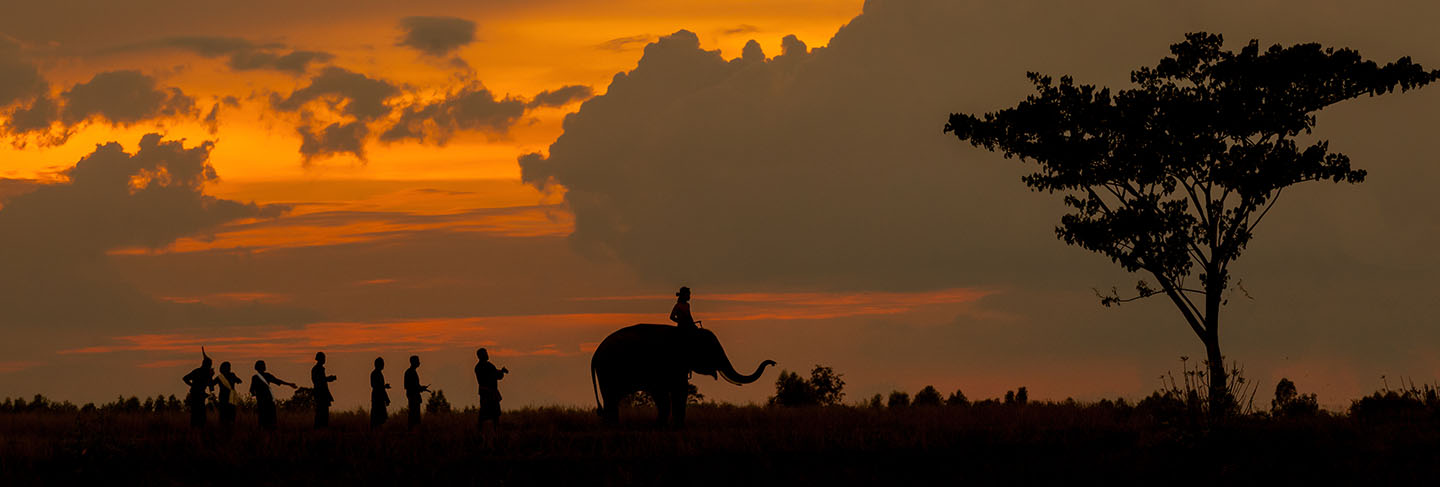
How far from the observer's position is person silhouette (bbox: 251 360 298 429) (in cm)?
2750

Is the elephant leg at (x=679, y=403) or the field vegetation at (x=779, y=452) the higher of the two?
the elephant leg at (x=679, y=403)

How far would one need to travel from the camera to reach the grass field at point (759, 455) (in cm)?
2292

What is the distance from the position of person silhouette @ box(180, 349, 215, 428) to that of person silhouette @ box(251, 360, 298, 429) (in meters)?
1.09

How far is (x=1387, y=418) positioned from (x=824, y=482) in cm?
1165

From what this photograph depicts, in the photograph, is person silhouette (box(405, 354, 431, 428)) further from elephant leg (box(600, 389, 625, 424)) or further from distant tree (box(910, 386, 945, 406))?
distant tree (box(910, 386, 945, 406))

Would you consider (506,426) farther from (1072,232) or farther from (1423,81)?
(1423,81)

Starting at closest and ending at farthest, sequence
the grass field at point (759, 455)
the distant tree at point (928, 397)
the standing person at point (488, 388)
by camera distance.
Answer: the grass field at point (759, 455) → the standing person at point (488, 388) → the distant tree at point (928, 397)

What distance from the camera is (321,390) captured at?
91.6 feet

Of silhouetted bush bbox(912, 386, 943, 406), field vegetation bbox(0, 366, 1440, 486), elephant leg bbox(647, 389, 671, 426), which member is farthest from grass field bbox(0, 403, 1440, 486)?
silhouetted bush bbox(912, 386, 943, 406)

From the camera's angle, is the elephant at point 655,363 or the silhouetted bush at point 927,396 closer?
the elephant at point 655,363

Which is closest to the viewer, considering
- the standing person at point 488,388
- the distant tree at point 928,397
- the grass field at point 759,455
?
the grass field at point 759,455

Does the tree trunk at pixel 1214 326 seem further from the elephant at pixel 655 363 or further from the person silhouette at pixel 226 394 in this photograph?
the person silhouette at pixel 226 394

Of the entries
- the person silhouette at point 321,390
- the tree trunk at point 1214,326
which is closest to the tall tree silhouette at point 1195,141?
the tree trunk at point 1214,326

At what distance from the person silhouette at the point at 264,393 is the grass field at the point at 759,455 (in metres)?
1.10
